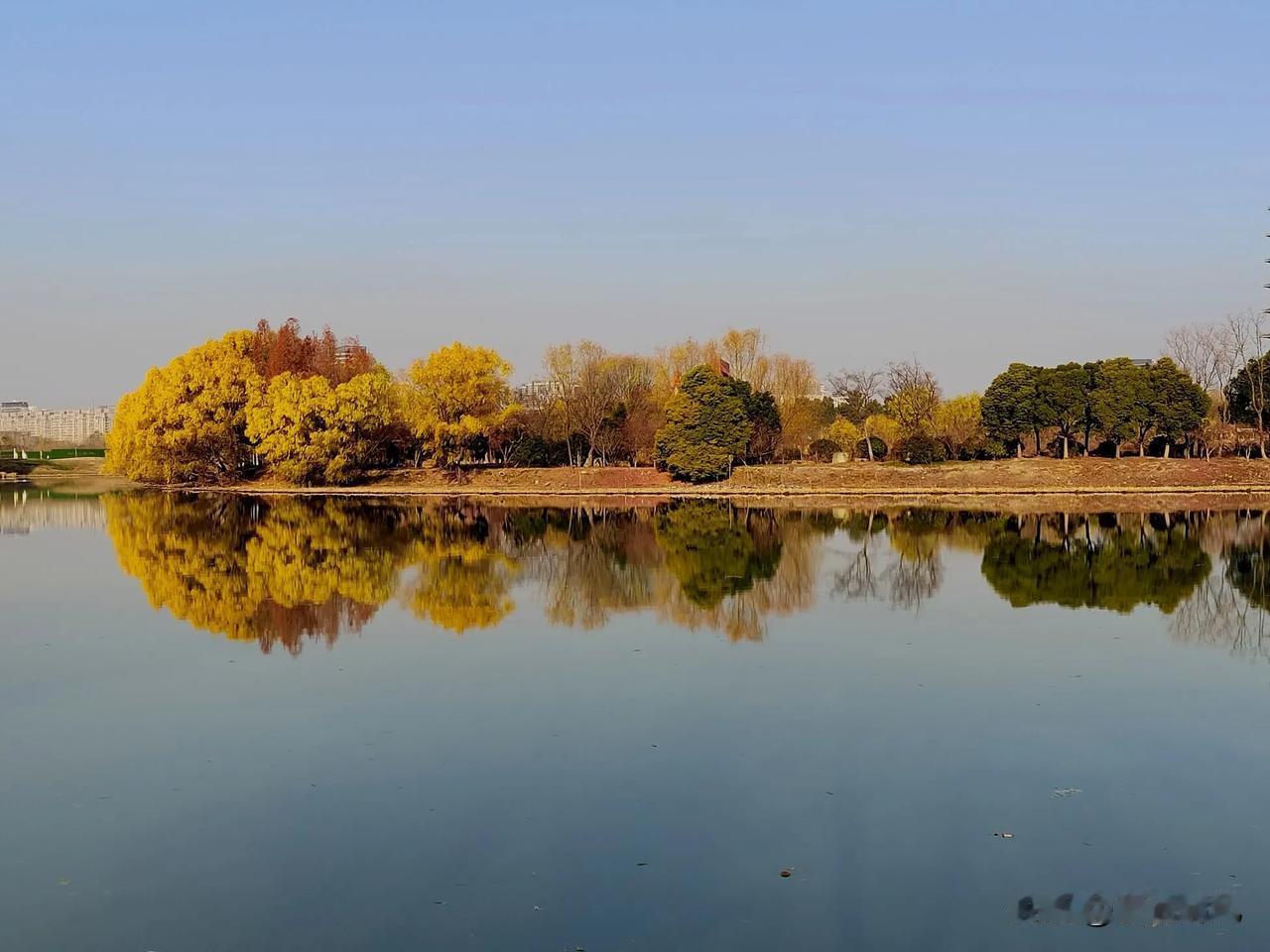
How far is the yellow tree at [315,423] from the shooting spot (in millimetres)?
59031

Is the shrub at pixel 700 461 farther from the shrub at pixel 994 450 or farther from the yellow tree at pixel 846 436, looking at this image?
the yellow tree at pixel 846 436

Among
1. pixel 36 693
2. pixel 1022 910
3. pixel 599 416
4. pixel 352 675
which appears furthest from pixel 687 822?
pixel 599 416

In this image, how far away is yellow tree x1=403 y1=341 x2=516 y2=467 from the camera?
6316 cm

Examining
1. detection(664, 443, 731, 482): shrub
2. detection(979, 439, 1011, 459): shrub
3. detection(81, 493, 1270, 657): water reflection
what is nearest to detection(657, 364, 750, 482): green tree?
detection(664, 443, 731, 482): shrub

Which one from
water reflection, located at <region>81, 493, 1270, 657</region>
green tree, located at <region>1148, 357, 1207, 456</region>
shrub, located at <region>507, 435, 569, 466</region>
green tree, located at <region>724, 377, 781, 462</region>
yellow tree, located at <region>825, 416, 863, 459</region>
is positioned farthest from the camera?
yellow tree, located at <region>825, 416, 863, 459</region>

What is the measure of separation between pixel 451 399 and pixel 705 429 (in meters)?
14.8

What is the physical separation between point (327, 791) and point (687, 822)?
3222 mm

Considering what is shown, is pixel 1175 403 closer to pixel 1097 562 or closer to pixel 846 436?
pixel 846 436

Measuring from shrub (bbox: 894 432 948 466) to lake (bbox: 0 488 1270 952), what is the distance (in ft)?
113

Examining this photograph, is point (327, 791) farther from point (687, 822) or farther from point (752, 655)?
point (752, 655)

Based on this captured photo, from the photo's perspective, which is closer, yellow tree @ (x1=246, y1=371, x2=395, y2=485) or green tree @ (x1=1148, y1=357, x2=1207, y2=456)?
green tree @ (x1=1148, y1=357, x2=1207, y2=456)

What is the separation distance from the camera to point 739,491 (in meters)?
54.2

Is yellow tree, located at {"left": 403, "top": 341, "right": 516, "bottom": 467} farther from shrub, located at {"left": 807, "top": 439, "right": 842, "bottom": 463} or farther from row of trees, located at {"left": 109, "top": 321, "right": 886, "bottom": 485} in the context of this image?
shrub, located at {"left": 807, "top": 439, "right": 842, "bottom": 463}

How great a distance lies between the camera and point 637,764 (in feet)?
36.3
